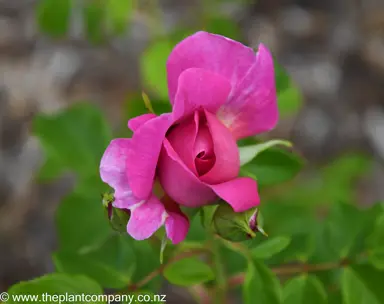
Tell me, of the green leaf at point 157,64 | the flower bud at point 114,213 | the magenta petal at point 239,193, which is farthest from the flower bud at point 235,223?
Result: the green leaf at point 157,64

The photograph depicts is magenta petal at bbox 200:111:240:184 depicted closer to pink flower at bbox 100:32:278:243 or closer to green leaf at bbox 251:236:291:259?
pink flower at bbox 100:32:278:243

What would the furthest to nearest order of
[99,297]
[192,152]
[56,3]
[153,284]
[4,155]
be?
1. [4,155]
2. [56,3]
3. [153,284]
4. [99,297]
5. [192,152]

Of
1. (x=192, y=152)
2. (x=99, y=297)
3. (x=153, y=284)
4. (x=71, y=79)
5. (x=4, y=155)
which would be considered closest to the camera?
(x=192, y=152)

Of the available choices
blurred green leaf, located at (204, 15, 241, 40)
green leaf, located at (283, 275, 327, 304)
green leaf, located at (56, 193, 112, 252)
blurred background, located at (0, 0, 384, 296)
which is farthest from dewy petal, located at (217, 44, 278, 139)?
blurred background, located at (0, 0, 384, 296)

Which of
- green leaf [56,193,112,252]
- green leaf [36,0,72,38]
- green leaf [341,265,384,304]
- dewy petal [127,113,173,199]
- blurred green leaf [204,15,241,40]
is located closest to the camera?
dewy petal [127,113,173,199]

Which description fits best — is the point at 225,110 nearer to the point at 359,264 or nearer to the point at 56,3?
the point at 359,264

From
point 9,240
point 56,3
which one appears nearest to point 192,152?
point 56,3

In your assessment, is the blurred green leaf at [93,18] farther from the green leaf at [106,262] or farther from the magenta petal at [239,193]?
the magenta petal at [239,193]
